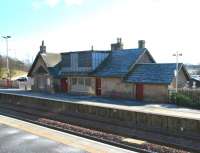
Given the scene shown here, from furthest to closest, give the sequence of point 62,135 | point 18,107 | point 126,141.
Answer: point 18,107 < point 62,135 < point 126,141

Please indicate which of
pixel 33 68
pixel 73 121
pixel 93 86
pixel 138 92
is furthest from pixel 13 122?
pixel 33 68

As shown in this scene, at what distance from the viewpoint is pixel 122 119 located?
61.4 feet

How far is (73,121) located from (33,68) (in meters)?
26.6

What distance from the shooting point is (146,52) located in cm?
3591

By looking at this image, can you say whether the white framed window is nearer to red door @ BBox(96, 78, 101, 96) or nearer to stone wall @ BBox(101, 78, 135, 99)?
red door @ BBox(96, 78, 101, 96)

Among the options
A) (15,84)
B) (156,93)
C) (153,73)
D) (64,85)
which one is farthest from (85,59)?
(15,84)

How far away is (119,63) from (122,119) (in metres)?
17.2

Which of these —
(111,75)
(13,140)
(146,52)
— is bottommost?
(13,140)

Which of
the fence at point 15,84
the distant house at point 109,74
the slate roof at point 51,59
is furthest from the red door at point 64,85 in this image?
the fence at point 15,84

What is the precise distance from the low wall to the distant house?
32.5 feet

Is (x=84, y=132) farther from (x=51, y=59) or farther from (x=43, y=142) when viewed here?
(x=51, y=59)

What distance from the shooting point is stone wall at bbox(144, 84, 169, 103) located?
2897 centimetres

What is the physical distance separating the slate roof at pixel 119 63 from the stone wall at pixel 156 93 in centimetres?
346

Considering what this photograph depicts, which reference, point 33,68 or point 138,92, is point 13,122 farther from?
point 33,68
